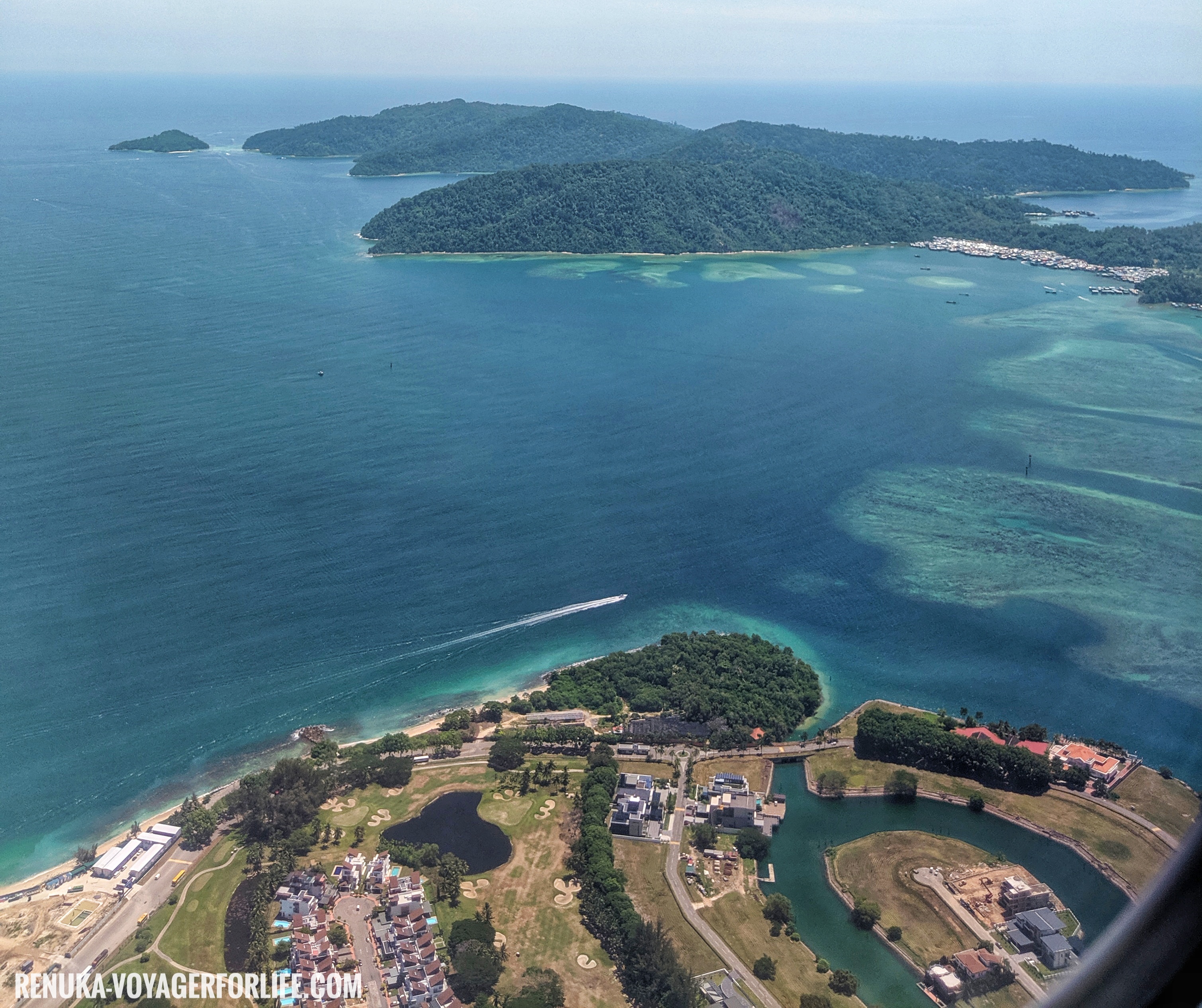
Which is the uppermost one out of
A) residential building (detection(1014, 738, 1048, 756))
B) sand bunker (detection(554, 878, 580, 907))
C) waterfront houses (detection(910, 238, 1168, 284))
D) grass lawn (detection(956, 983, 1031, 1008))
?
waterfront houses (detection(910, 238, 1168, 284))

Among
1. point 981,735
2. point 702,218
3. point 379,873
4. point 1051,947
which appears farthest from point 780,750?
point 702,218

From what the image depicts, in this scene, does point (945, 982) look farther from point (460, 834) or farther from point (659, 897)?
point (460, 834)

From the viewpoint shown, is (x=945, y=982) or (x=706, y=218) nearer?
(x=945, y=982)

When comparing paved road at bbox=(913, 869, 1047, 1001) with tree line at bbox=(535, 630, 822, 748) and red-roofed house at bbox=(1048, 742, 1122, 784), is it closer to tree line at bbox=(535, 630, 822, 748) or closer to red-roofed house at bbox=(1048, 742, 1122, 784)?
red-roofed house at bbox=(1048, 742, 1122, 784)

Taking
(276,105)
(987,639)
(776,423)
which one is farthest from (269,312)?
(276,105)

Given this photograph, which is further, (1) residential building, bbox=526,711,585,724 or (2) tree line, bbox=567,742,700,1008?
(1) residential building, bbox=526,711,585,724

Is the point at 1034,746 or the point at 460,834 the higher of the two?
the point at 1034,746

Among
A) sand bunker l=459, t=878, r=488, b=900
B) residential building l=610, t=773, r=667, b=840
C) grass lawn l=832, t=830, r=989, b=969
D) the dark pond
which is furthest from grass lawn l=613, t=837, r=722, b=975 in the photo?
grass lawn l=832, t=830, r=989, b=969

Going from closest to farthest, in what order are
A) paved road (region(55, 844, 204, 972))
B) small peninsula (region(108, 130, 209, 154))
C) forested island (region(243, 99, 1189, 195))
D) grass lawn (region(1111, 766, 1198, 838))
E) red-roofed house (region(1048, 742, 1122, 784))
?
grass lawn (region(1111, 766, 1198, 838)), paved road (region(55, 844, 204, 972)), red-roofed house (region(1048, 742, 1122, 784)), forested island (region(243, 99, 1189, 195)), small peninsula (region(108, 130, 209, 154))
